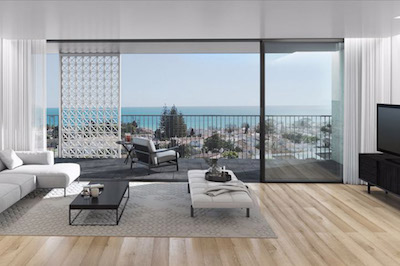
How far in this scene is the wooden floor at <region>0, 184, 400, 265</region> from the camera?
3.20m

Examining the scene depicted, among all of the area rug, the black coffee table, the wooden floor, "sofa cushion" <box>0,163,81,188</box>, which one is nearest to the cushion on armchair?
the area rug

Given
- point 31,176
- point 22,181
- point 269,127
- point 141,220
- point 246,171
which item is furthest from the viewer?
point 246,171

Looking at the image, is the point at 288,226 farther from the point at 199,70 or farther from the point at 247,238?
the point at 199,70

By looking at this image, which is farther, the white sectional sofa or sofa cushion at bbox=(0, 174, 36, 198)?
sofa cushion at bbox=(0, 174, 36, 198)

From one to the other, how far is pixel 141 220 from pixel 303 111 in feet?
11.6

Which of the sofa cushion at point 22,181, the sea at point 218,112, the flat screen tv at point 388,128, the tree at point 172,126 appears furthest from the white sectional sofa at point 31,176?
the flat screen tv at point 388,128

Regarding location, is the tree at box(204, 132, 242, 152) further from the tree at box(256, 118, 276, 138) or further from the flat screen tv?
the flat screen tv

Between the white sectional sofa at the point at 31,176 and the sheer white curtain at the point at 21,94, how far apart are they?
47 centimetres

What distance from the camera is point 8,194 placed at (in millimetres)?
4223

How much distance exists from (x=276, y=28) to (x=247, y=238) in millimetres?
3024

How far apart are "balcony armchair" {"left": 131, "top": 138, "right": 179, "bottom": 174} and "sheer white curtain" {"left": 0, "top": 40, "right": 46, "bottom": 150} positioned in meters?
1.74

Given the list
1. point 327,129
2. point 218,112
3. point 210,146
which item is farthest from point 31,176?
point 218,112

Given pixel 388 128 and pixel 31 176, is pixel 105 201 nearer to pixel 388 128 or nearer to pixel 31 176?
pixel 31 176

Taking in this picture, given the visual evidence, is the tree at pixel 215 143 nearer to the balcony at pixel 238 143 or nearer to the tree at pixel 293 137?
the balcony at pixel 238 143
